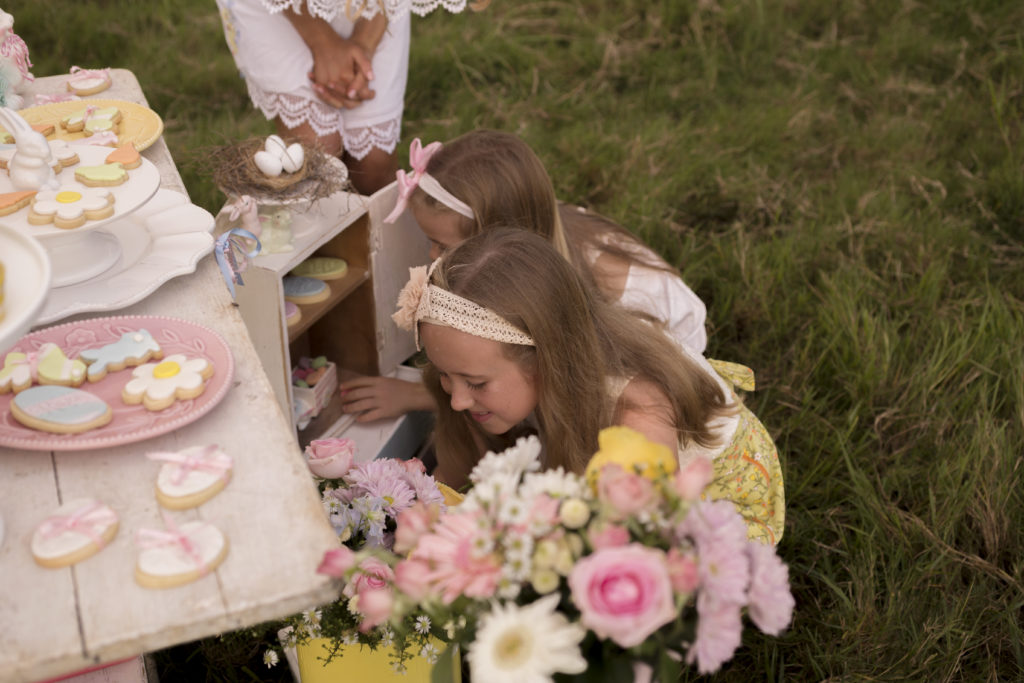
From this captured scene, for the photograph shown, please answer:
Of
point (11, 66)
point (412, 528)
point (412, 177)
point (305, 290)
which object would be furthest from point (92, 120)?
→ point (412, 528)

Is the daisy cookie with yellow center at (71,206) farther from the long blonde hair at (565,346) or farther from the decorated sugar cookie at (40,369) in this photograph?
the long blonde hair at (565,346)

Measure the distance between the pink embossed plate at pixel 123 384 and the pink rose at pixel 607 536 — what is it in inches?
20.3

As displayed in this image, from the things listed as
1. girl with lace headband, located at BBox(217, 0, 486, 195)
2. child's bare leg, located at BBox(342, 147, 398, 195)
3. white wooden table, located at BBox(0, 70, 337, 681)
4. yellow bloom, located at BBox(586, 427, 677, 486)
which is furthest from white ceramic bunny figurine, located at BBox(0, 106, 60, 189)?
child's bare leg, located at BBox(342, 147, 398, 195)

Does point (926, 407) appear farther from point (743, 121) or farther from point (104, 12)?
point (104, 12)

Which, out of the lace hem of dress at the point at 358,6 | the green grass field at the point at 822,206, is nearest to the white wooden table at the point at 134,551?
the green grass field at the point at 822,206

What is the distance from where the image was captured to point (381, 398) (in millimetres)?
2551

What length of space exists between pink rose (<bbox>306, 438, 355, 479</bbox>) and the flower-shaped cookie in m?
0.58

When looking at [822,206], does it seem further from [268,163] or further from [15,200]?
[15,200]

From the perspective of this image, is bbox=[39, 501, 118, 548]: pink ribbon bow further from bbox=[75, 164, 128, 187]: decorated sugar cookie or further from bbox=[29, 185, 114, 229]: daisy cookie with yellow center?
bbox=[75, 164, 128, 187]: decorated sugar cookie

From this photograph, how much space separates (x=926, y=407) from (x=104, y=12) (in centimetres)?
380

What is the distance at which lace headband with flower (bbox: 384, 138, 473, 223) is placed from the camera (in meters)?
2.36

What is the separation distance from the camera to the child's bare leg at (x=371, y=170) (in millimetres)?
2791

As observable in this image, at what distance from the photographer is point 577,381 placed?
1853mm

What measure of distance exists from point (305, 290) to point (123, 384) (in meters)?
1.16
